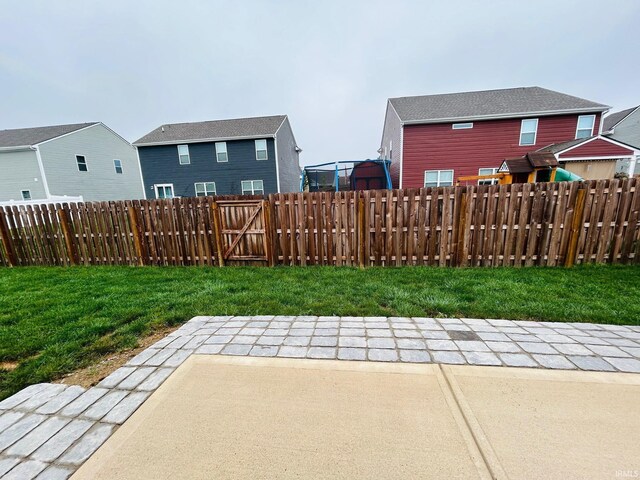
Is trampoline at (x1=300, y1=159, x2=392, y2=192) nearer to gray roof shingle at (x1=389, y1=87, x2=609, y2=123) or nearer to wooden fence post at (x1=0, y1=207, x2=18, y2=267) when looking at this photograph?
gray roof shingle at (x1=389, y1=87, x2=609, y2=123)

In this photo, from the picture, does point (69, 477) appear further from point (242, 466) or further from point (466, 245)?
point (466, 245)

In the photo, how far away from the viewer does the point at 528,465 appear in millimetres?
1448

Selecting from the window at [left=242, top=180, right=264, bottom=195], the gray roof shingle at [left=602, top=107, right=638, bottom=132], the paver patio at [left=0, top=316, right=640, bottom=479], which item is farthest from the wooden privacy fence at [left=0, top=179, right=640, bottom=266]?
the gray roof shingle at [left=602, top=107, right=638, bottom=132]

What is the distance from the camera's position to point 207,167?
20141 millimetres

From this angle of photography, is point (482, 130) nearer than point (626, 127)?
Yes

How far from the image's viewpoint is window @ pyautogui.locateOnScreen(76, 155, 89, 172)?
19.5m

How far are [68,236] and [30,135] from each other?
21102mm

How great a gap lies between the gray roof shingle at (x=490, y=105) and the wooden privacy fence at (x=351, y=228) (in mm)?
12422

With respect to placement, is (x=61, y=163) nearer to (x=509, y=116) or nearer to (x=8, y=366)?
(x=8, y=366)

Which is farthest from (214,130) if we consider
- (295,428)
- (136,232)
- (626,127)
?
(626,127)

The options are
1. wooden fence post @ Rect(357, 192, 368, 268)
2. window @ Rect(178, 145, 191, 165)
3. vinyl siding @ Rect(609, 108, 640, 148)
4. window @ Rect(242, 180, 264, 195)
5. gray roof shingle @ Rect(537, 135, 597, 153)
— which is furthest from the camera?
vinyl siding @ Rect(609, 108, 640, 148)

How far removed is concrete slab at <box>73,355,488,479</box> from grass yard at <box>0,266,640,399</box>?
122 centimetres

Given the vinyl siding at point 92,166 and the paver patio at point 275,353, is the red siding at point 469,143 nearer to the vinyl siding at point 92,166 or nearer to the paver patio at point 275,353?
the paver patio at point 275,353

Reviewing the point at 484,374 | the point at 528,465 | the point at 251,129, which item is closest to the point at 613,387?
the point at 484,374
